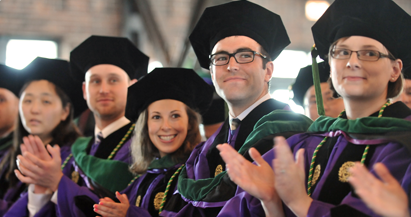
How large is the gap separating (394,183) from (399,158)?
0.33 metres

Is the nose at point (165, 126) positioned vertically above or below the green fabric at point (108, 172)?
above

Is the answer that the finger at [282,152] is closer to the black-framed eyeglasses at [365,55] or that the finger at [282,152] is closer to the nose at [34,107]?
the black-framed eyeglasses at [365,55]

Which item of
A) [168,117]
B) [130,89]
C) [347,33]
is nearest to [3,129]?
[130,89]

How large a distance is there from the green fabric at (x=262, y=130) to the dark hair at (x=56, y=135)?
77.6 inches

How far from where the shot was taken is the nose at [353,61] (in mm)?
1841

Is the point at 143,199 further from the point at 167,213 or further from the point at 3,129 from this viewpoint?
the point at 3,129

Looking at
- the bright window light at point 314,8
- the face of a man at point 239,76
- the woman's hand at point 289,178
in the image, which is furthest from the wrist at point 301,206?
the bright window light at point 314,8

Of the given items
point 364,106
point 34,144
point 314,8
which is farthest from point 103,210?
point 314,8

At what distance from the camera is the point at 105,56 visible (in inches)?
141

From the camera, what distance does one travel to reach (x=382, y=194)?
1331mm

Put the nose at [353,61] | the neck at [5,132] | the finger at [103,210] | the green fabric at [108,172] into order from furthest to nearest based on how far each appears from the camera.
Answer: the neck at [5,132]
the green fabric at [108,172]
the finger at [103,210]
the nose at [353,61]

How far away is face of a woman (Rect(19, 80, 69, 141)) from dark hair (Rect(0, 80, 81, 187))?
0.19ft

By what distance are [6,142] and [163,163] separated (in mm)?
2179

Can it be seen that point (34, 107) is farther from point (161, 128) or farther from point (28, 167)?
point (161, 128)
